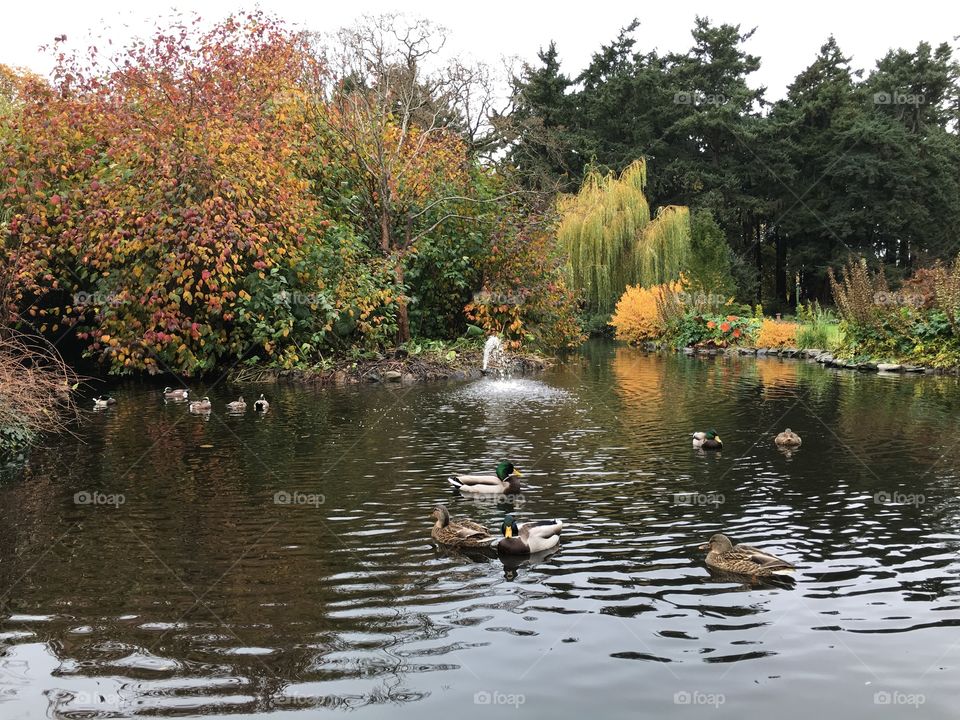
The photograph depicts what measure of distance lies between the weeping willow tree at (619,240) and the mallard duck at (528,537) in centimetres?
3651

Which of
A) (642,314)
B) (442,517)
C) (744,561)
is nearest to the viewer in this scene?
(744,561)

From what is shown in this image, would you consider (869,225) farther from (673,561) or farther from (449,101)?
(673,561)

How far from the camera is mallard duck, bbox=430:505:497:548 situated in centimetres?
805

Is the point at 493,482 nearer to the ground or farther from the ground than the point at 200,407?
nearer to the ground

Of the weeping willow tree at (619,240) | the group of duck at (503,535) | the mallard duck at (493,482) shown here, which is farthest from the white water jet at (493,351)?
the weeping willow tree at (619,240)

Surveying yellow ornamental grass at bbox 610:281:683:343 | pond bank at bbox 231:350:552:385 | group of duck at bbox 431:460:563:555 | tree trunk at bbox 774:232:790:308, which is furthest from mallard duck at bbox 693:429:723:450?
tree trunk at bbox 774:232:790:308

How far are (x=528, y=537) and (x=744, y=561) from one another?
6.42 ft

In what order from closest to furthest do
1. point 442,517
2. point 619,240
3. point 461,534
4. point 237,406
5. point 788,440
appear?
point 461,534, point 442,517, point 788,440, point 237,406, point 619,240

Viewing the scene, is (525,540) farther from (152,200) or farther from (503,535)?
(152,200)

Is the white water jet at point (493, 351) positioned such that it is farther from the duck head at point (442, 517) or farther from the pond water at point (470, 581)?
the duck head at point (442, 517)

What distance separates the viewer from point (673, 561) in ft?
25.1

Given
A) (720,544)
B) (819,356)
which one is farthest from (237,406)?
(819,356)

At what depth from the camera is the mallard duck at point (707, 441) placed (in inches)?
507

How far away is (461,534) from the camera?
8.07 meters
